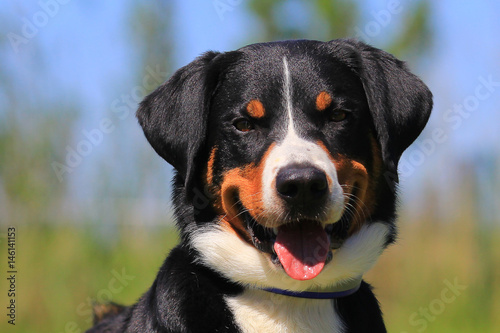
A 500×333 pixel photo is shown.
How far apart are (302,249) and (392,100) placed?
3.18 feet

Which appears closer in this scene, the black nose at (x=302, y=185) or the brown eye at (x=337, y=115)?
the black nose at (x=302, y=185)

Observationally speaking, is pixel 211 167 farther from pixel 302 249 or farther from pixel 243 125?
pixel 302 249

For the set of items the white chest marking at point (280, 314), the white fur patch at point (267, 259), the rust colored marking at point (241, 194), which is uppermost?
the rust colored marking at point (241, 194)

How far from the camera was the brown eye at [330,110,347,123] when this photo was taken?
2.95m

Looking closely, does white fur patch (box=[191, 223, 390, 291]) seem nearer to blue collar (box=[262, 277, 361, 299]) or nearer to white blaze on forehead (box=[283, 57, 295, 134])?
blue collar (box=[262, 277, 361, 299])

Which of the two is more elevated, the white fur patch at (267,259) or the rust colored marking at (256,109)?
the rust colored marking at (256,109)

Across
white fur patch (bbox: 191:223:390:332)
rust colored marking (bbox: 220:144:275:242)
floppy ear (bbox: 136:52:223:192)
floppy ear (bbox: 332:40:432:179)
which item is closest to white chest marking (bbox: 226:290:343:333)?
white fur patch (bbox: 191:223:390:332)

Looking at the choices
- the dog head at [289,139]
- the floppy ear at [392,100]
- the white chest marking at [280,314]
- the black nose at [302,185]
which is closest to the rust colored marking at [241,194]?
the dog head at [289,139]

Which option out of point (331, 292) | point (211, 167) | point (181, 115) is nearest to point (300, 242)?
point (331, 292)

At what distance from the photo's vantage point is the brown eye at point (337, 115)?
9.69 feet

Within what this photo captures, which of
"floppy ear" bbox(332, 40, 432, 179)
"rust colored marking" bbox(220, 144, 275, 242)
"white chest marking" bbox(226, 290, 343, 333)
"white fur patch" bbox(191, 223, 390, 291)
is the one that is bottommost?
"white chest marking" bbox(226, 290, 343, 333)

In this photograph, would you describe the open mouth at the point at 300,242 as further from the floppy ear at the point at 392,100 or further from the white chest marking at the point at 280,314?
the floppy ear at the point at 392,100

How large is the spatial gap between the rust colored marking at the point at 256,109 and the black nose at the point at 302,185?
18.5 inches

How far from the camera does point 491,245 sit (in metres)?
6.45
